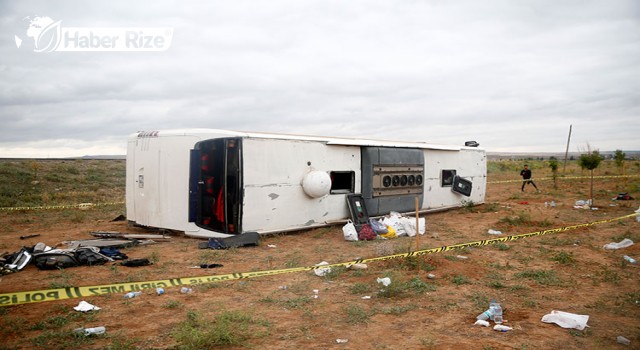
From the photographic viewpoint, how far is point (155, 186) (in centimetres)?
1135

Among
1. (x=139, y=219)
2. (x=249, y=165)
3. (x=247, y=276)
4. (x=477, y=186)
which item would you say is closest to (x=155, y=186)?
(x=139, y=219)

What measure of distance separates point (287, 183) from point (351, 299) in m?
5.23

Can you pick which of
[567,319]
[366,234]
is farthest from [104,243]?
[567,319]

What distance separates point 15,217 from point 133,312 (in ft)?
40.1

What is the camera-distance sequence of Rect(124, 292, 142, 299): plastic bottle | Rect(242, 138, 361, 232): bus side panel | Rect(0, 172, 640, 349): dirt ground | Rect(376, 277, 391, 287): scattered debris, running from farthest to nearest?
Rect(242, 138, 361, 232): bus side panel < Rect(376, 277, 391, 287): scattered debris < Rect(124, 292, 142, 299): plastic bottle < Rect(0, 172, 640, 349): dirt ground

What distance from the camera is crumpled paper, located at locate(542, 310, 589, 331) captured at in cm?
513

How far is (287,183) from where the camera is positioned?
11055 mm

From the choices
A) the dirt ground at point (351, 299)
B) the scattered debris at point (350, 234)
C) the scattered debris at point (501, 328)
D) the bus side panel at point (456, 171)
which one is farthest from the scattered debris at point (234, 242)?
the bus side panel at point (456, 171)

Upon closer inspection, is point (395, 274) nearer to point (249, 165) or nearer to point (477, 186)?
point (249, 165)

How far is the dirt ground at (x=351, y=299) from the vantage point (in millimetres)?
4820

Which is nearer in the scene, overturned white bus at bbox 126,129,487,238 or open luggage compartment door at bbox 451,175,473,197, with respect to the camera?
overturned white bus at bbox 126,129,487,238

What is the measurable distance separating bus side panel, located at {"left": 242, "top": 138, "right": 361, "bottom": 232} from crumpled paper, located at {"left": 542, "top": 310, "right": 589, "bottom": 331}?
672 centimetres

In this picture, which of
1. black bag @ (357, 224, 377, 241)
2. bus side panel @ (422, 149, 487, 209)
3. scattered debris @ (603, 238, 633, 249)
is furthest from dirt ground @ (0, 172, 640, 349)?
bus side panel @ (422, 149, 487, 209)

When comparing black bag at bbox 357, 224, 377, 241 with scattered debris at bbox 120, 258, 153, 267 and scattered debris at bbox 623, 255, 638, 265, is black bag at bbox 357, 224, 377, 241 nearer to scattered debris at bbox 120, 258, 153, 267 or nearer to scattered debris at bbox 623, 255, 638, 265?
scattered debris at bbox 120, 258, 153, 267
